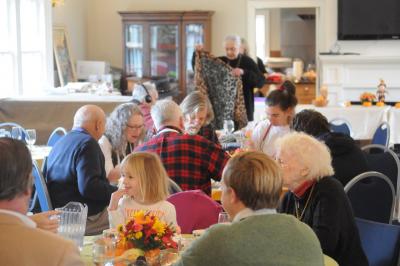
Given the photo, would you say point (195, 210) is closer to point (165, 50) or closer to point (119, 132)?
point (119, 132)

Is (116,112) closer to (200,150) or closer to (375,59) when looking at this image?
(200,150)

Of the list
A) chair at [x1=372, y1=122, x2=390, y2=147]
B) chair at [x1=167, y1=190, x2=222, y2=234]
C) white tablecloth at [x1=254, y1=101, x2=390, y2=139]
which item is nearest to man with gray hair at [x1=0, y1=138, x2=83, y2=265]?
chair at [x1=167, y1=190, x2=222, y2=234]

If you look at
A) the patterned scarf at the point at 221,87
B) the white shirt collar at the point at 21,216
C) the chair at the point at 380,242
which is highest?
the patterned scarf at the point at 221,87

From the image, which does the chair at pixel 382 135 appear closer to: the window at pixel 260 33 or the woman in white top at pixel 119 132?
the woman in white top at pixel 119 132

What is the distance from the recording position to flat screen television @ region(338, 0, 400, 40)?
1140cm

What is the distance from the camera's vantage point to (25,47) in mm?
9328

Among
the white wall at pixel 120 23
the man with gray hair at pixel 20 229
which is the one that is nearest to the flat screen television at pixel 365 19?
the white wall at pixel 120 23

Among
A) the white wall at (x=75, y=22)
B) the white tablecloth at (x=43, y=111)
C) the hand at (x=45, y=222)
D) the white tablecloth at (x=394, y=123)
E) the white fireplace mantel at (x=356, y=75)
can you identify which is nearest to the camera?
the hand at (x=45, y=222)

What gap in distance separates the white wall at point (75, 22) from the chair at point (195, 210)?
764cm

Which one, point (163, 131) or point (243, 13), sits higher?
point (243, 13)

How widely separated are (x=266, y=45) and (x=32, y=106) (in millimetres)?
7059

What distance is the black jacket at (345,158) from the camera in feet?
13.3

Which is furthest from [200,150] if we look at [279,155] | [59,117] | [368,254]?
[59,117]

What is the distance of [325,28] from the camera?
37.8ft
